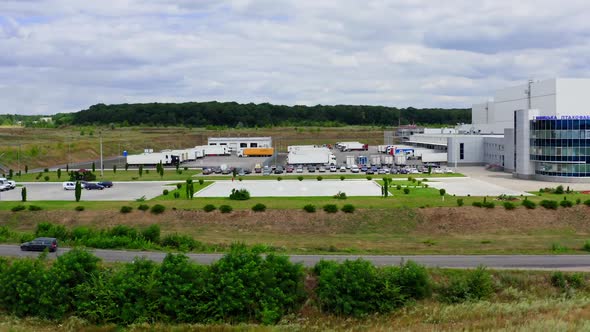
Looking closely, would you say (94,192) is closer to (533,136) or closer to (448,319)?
(448,319)

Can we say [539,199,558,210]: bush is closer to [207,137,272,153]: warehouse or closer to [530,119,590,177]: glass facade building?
[530,119,590,177]: glass facade building

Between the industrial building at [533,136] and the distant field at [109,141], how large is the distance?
138 feet

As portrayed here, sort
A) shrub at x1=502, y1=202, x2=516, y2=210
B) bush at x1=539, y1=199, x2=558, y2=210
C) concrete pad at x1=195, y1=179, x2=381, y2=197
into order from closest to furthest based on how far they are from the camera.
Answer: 1. shrub at x1=502, y1=202, x2=516, y2=210
2. bush at x1=539, y1=199, x2=558, y2=210
3. concrete pad at x1=195, y1=179, x2=381, y2=197

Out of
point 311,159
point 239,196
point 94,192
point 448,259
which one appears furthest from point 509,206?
point 311,159

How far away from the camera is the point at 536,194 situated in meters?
57.3

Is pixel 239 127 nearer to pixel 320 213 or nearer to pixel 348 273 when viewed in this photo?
pixel 320 213

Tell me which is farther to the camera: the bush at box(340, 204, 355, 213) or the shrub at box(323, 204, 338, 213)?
the bush at box(340, 204, 355, 213)

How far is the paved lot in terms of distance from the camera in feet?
187

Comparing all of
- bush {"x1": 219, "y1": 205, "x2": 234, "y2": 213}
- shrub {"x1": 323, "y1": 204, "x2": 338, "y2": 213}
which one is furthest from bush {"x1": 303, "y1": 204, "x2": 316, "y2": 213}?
bush {"x1": 219, "y1": 205, "x2": 234, "y2": 213}

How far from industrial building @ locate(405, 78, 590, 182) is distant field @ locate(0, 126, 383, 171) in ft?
138

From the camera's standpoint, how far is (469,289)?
24.3 meters

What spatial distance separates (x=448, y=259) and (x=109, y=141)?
114 metres

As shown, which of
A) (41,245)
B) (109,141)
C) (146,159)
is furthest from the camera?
(109,141)

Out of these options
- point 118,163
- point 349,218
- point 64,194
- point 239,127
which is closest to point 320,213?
point 349,218
